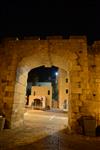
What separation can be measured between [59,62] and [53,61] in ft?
1.16

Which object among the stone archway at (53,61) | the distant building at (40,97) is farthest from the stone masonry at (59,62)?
the distant building at (40,97)

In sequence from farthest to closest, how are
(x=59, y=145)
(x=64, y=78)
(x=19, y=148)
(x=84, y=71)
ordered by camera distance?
(x=64, y=78) → (x=84, y=71) → (x=59, y=145) → (x=19, y=148)

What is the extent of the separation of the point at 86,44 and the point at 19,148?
5784 millimetres

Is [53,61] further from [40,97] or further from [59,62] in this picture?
[40,97]

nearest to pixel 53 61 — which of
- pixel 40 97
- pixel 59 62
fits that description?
pixel 59 62

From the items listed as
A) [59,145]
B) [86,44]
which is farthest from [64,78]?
[59,145]

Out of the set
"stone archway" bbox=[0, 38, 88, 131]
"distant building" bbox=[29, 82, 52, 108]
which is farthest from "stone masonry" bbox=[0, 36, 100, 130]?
"distant building" bbox=[29, 82, 52, 108]

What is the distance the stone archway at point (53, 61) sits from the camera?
23.6 ft

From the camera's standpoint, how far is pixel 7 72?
25.7ft

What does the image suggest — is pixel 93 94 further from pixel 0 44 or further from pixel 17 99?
pixel 0 44

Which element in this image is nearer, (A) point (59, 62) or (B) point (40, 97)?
(A) point (59, 62)

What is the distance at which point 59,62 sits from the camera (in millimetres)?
8680

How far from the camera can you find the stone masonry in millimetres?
7129

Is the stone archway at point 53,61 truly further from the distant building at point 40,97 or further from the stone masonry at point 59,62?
the distant building at point 40,97
